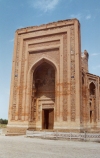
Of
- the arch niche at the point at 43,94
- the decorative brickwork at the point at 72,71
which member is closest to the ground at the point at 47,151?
the decorative brickwork at the point at 72,71

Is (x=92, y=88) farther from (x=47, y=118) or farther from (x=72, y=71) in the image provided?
(x=47, y=118)

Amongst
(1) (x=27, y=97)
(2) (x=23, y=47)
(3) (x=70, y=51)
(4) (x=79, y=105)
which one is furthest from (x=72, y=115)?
(2) (x=23, y=47)

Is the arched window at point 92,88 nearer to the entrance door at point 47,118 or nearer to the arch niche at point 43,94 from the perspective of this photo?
the arch niche at point 43,94

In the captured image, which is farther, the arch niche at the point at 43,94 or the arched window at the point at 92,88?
the arched window at the point at 92,88

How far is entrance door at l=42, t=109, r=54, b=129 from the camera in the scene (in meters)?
16.8

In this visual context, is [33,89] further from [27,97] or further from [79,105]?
[79,105]

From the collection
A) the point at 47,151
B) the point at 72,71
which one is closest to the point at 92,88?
the point at 72,71

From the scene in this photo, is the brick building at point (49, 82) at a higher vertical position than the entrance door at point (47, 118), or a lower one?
higher

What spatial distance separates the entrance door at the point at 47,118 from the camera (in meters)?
16.8

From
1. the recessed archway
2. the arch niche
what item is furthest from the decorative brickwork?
the recessed archway

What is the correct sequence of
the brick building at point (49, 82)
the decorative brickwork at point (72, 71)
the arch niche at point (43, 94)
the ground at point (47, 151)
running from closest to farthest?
the ground at point (47, 151) → the decorative brickwork at point (72, 71) → the brick building at point (49, 82) → the arch niche at point (43, 94)

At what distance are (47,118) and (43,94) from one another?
217 centimetres

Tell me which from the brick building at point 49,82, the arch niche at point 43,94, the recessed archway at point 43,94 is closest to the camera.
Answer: the brick building at point 49,82

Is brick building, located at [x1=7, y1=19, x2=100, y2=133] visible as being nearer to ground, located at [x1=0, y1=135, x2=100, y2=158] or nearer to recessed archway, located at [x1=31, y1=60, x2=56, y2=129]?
recessed archway, located at [x1=31, y1=60, x2=56, y2=129]
